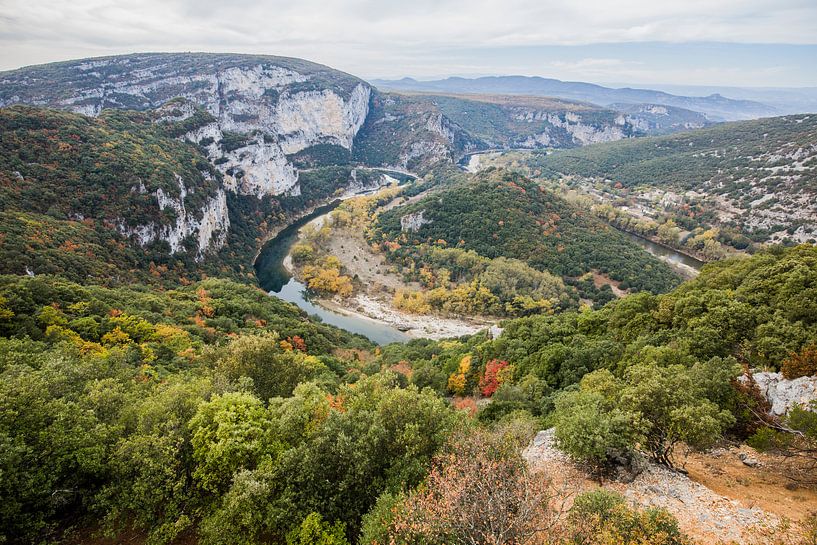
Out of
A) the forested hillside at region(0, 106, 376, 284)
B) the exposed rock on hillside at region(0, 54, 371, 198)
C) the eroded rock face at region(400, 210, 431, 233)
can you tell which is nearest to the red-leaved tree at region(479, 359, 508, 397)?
the forested hillside at region(0, 106, 376, 284)

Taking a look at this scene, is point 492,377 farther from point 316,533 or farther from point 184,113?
point 184,113

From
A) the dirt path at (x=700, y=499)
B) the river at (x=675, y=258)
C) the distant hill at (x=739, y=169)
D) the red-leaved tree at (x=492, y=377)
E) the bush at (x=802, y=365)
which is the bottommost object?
the river at (x=675, y=258)

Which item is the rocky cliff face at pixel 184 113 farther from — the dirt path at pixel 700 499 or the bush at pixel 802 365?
the bush at pixel 802 365

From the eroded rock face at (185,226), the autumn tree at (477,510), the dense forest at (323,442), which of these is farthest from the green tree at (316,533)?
the eroded rock face at (185,226)

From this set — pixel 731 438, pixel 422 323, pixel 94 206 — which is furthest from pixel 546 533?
pixel 94 206

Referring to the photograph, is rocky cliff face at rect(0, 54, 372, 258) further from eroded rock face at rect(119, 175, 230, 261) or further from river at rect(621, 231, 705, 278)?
river at rect(621, 231, 705, 278)

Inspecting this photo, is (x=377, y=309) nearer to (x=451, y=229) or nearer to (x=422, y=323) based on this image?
(x=422, y=323)
